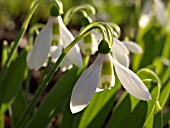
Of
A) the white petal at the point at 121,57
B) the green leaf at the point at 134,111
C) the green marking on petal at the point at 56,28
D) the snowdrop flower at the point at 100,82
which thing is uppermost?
the green marking on petal at the point at 56,28

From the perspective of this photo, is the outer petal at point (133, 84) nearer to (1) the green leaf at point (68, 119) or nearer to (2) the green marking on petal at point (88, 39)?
(2) the green marking on petal at point (88, 39)

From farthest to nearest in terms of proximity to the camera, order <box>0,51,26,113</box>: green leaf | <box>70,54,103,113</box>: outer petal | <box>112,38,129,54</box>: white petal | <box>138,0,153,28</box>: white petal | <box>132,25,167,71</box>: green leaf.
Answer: <box>138,0,153,28</box>: white petal < <box>132,25,167,71</box>: green leaf < <box>0,51,26,113</box>: green leaf < <box>112,38,129,54</box>: white petal < <box>70,54,103,113</box>: outer petal

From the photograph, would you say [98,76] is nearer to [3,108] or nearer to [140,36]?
[3,108]

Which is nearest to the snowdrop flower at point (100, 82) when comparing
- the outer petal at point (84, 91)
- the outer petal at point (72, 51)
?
the outer petal at point (84, 91)

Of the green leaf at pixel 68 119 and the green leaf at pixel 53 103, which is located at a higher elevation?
the green leaf at pixel 53 103

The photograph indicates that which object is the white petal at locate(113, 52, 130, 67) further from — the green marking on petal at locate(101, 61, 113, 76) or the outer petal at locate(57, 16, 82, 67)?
the green marking on petal at locate(101, 61, 113, 76)

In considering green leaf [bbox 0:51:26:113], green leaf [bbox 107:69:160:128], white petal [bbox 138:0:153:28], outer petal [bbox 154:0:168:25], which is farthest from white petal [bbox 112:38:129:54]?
white petal [bbox 138:0:153:28]

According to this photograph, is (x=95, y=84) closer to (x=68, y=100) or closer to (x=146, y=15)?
Result: (x=68, y=100)

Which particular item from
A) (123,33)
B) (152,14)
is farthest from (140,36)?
(123,33)

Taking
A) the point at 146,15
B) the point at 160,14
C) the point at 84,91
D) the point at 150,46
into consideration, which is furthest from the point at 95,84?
the point at 146,15
